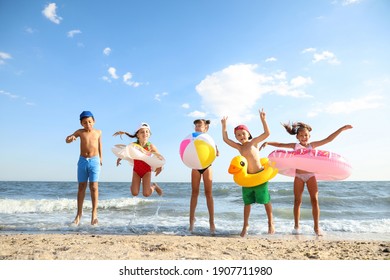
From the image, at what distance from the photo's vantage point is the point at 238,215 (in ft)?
28.3

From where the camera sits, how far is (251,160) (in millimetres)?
5098

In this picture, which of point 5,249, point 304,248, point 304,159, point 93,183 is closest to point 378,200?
point 304,159

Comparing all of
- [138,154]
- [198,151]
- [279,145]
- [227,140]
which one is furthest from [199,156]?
[279,145]

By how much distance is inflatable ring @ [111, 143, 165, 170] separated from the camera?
5.37 metres

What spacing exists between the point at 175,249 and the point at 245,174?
178 cm

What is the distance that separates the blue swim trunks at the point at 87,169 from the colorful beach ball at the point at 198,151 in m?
1.82

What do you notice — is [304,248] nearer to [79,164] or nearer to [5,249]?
[5,249]

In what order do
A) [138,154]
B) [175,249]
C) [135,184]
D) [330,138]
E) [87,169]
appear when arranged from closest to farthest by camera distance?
[175,249] < [330,138] < [138,154] < [135,184] < [87,169]

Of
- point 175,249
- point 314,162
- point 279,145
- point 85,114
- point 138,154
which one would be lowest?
point 175,249

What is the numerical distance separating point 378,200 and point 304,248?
35.1 feet

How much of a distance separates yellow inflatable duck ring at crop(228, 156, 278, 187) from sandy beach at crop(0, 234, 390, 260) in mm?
936

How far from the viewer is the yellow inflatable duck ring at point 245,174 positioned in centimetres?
483

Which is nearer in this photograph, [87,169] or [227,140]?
[227,140]

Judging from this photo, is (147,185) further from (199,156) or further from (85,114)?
(85,114)
